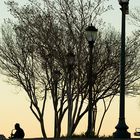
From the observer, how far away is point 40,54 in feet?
162

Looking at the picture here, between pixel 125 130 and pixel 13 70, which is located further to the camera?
pixel 13 70

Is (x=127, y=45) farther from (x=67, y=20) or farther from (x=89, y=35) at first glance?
(x=89, y=35)

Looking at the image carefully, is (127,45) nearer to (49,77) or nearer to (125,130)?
(49,77)

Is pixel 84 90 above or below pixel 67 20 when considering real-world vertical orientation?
below

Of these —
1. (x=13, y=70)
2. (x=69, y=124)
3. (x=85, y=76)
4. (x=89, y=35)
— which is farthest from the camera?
(x=13, y=70)

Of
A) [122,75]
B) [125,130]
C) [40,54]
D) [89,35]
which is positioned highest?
[40,54]

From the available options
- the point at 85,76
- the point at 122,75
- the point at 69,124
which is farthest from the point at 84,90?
the point at 122,75

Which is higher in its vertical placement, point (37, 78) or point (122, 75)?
point (37, 78)

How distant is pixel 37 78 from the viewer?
169 feet

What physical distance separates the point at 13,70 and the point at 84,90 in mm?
6284

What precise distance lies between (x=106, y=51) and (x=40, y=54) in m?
4.43

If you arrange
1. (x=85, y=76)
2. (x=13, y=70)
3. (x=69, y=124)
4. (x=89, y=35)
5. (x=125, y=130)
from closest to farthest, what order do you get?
(x=125, y=130)
(x=89, y=35)
(x=69, y=124)
(x=85, y=76)
(x=13, y=70)

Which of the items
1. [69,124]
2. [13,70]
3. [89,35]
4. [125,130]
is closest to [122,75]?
[125,130]

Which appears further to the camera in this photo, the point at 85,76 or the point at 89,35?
the point at 85,76
